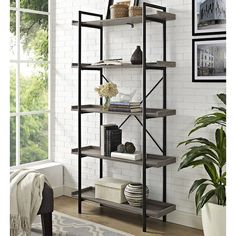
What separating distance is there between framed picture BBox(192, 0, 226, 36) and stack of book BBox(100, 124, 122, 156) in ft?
4.03

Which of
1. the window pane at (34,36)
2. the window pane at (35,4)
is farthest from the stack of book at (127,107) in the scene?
the window pane at (35,4)

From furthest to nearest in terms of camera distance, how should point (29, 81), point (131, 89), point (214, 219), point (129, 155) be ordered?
1. point (29, 81)
2. point (131, 89)
3. point (129, 155)
4. point (214, 219)

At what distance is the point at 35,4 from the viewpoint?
15.6 feet

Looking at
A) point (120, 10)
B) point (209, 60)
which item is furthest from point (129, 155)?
point (120, 10)

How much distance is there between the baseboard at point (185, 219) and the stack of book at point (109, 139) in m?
0.87

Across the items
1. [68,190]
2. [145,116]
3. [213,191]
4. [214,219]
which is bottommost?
[68,190]

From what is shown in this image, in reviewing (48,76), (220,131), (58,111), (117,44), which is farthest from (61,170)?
(220,131)

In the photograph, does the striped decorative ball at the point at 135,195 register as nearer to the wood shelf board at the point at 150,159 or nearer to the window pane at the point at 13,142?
the wood shelf board at the point at 150,159

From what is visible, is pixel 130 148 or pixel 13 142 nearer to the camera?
pixel 130 148

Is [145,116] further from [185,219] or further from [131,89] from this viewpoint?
[185,219]

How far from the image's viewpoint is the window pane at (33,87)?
15.1ft

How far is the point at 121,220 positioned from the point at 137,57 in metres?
1.62

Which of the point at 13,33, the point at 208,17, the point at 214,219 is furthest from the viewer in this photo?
the point at 13,33

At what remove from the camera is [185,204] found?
3.79 meters
